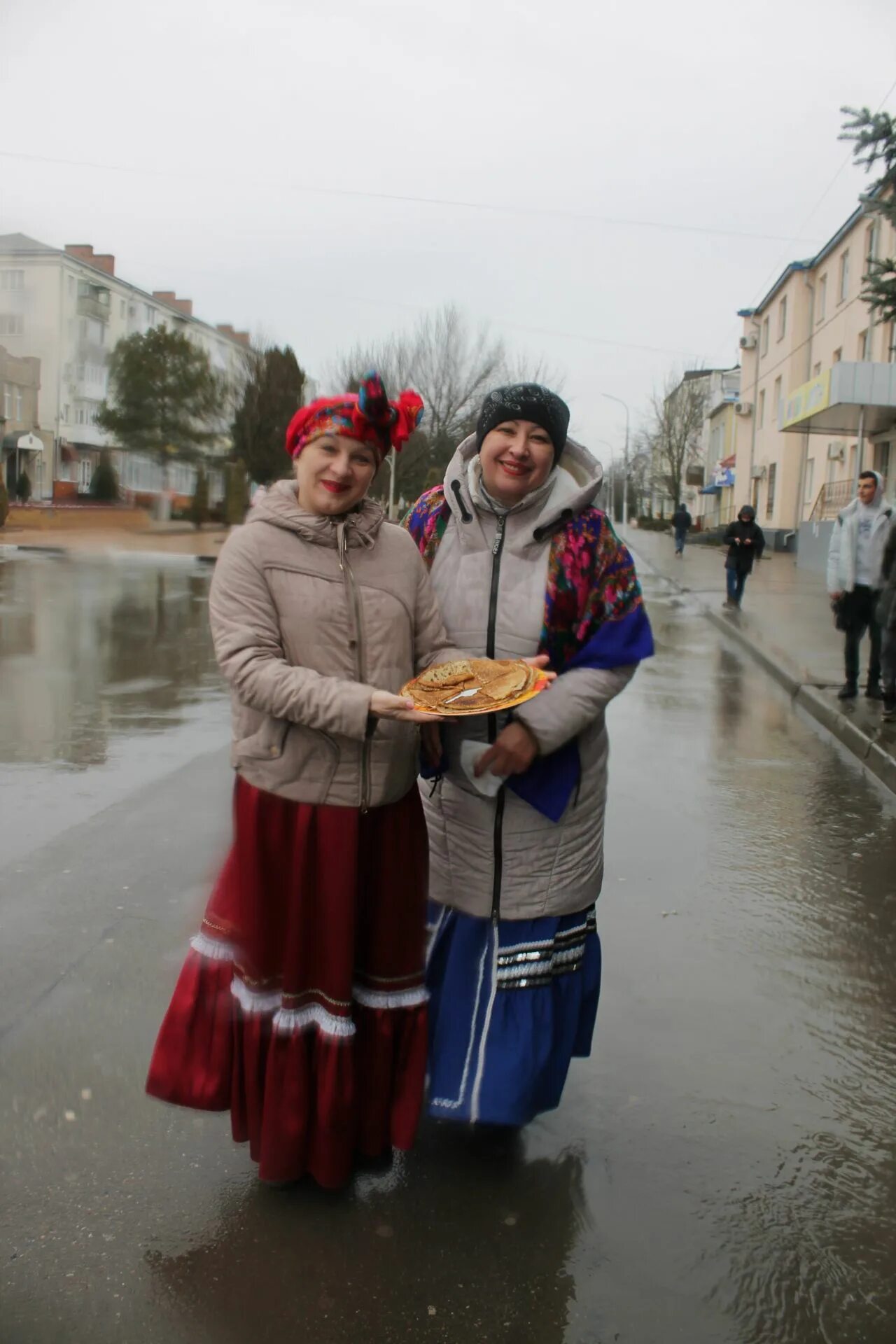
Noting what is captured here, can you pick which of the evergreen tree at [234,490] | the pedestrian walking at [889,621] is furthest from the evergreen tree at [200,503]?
the pedestrian walking at [889,621]

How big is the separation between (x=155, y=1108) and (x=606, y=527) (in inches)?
78.2

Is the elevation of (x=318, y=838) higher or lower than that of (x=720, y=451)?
lower

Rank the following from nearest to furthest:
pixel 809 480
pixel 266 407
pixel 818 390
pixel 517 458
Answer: pixel 517 458, pixel 818 390, pixel 266 407, pixel 809 480

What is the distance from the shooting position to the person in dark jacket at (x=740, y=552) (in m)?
18.1

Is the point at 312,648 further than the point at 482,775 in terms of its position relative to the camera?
No

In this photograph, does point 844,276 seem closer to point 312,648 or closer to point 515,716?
point 515,716

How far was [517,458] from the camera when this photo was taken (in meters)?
2.62

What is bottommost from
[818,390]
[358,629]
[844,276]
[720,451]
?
[358,629]

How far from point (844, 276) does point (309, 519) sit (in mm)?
34226

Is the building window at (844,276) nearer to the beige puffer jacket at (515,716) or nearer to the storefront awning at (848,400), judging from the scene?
the storefront awning at (848,400)

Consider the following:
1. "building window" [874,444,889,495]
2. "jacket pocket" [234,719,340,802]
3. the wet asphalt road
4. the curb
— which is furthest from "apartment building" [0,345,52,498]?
"building window" [874,444,889,495]

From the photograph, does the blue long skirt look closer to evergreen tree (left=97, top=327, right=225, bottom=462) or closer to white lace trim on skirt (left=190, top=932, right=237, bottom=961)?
white lace trim on skirt (left=190, top=932, right=237, bottom=961)

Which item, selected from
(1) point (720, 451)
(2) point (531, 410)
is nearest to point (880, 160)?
(2) point (531, 410)

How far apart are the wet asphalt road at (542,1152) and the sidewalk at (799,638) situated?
2.85 m
